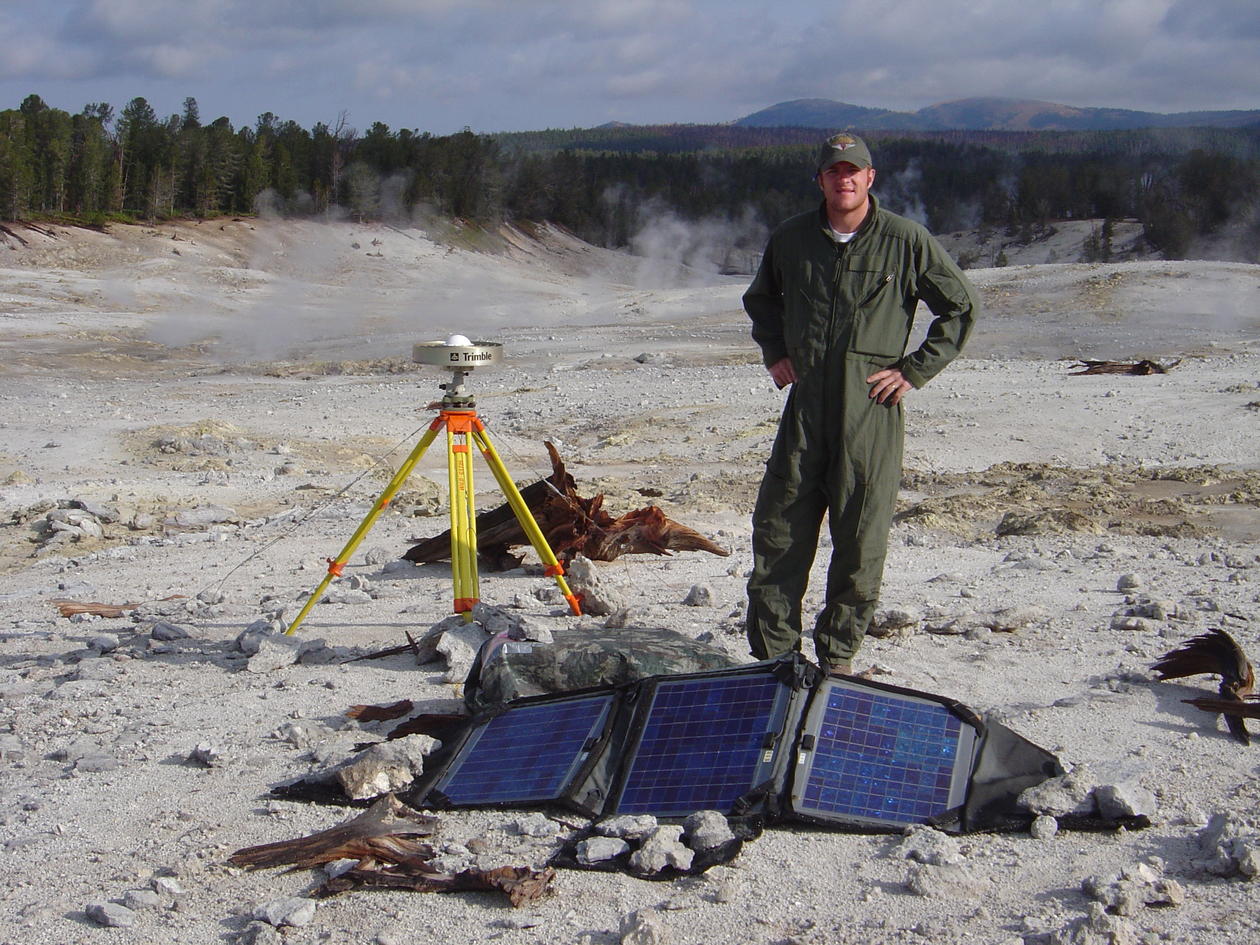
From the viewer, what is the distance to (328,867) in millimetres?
3432

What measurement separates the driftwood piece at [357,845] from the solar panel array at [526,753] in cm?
20

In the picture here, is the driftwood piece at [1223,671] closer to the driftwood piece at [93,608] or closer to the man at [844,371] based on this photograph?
the man at [844,371]

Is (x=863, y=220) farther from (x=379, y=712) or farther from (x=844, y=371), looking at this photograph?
(x=379, y=712)

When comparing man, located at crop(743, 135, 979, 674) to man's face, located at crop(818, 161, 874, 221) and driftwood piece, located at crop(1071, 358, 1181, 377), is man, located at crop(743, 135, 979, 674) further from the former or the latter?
driftwood piece, located at crop(1071, 358, 1181, 377)

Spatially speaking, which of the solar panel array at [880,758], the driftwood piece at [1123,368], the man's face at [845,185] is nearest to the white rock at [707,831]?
the solar panel array at [880,758]


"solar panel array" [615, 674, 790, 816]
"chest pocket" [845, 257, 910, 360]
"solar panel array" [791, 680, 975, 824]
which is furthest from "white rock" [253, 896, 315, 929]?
"chest pocket" [845, 257, 910, 360]

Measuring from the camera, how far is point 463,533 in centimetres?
540

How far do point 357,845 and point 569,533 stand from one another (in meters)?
3.85

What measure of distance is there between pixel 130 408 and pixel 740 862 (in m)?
14.0

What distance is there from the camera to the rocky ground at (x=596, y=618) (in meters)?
3.21

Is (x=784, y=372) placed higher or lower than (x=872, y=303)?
lower

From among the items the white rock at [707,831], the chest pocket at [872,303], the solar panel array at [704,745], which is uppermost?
the chest pocket at [872,303]

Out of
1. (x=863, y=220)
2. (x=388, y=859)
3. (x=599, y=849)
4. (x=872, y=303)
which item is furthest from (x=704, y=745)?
(x=863, y=220)

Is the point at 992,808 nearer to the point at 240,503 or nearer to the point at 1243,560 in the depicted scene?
the point at 1243,560
